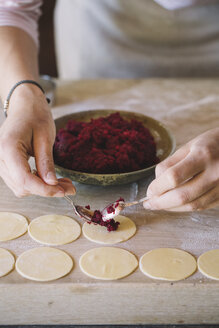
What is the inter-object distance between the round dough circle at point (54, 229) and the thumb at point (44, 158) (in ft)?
0.51

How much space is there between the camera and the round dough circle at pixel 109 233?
101 centimetres

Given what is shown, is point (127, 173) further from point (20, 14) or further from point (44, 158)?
point (20, 14)

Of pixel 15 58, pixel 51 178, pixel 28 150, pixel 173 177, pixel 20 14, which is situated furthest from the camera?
pixel 20 14

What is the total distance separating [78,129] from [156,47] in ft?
3.57

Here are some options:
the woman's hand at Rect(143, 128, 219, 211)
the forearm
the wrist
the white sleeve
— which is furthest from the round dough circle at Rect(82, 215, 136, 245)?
the white sleeve

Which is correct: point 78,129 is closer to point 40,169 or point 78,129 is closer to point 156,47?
point 40,169

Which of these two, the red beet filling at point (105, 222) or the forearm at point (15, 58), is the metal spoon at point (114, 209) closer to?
the red beet filling at point (105, 222)

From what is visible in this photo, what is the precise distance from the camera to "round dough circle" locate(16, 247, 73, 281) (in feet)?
2.93

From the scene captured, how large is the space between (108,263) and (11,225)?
1.08 ft

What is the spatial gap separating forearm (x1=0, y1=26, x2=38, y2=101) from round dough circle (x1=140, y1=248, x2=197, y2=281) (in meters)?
0.72

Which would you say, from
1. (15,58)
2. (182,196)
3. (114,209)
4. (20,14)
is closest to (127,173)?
(114,209)

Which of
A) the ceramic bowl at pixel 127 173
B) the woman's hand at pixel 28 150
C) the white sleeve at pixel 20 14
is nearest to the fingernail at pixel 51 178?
the woman's hand at pixel 28 150

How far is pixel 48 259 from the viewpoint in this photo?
942 millimetres

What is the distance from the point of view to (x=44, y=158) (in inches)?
40.7
